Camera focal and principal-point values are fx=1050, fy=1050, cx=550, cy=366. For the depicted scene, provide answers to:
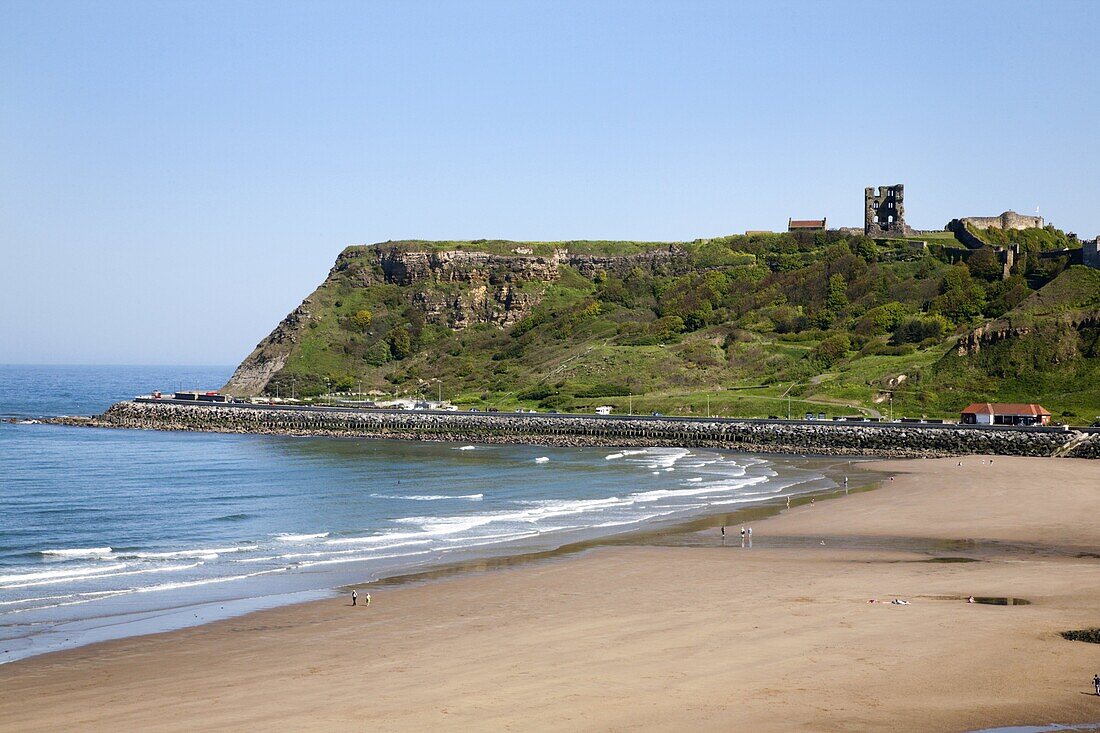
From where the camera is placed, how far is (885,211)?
523 ft

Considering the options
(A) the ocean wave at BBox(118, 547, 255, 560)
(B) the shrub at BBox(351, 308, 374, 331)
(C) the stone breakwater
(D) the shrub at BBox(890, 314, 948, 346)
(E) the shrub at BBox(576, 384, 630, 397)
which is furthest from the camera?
(B) the shrub at BBox(351, 308, 374, 331)

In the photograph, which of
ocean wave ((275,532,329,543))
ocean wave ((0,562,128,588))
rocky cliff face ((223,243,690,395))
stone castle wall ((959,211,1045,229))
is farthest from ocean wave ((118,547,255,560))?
stone castle wall ((959,211,1045,229))

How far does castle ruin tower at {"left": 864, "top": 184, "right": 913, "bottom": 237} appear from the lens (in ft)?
518

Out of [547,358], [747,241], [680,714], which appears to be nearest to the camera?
[680,714]

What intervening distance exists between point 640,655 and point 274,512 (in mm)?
33165

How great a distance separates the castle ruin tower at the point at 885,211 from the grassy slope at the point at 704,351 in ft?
23.2

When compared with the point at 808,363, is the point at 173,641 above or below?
below

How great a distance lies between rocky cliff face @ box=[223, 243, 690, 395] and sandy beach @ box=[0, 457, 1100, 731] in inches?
5124

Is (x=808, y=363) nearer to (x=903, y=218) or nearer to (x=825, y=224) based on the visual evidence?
(x=903, y=218)

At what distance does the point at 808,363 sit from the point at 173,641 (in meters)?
97.4

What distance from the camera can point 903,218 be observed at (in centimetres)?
15762

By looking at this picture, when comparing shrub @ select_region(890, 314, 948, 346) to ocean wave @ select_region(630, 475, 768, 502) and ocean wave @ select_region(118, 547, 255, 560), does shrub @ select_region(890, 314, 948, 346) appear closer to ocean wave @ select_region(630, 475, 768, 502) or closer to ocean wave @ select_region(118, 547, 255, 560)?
ocean wave @ select_region(630, 475, 768, 502)

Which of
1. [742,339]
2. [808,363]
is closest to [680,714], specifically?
[808,363]

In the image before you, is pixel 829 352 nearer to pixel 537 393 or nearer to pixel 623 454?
pixel 537 393
